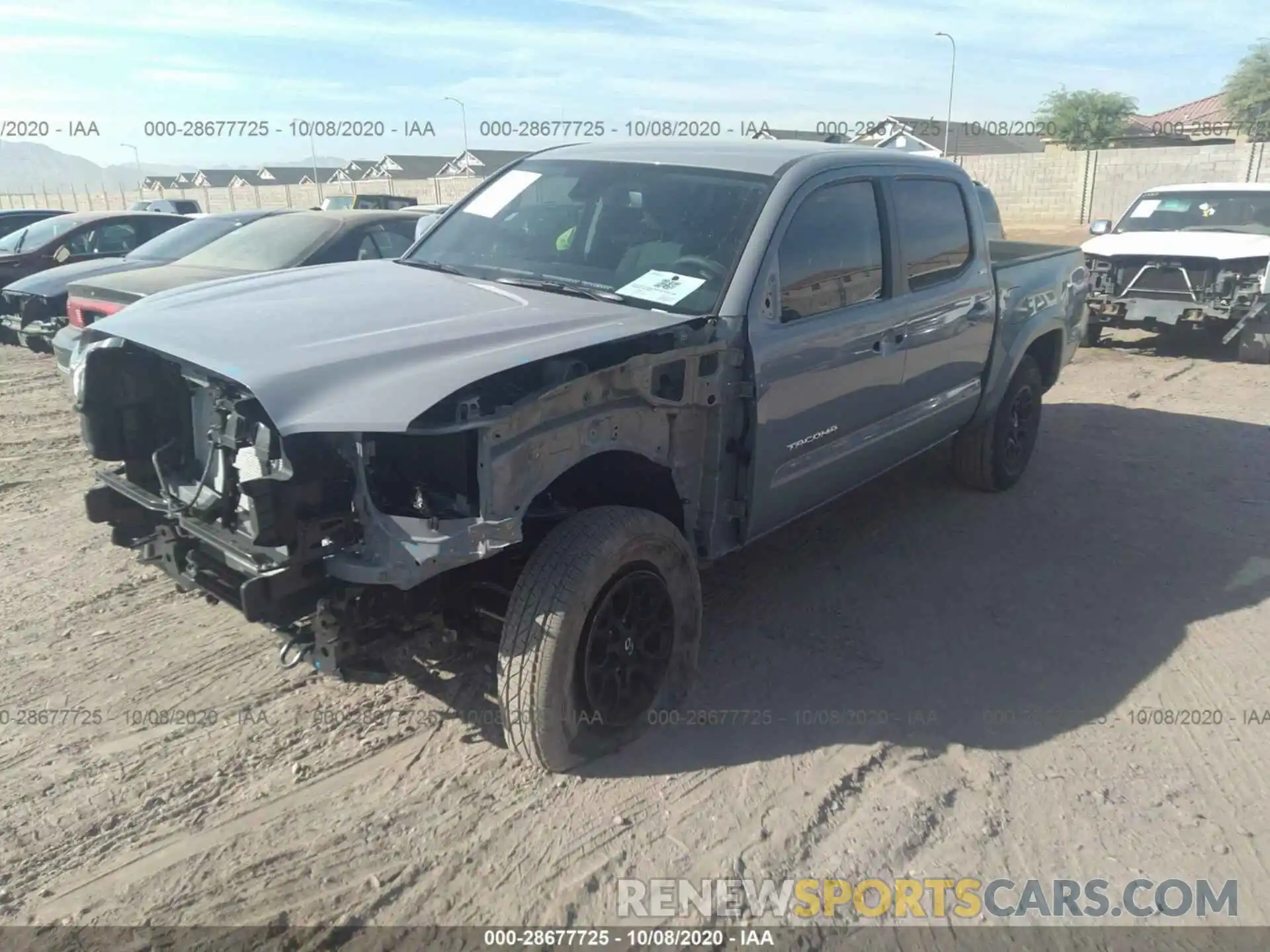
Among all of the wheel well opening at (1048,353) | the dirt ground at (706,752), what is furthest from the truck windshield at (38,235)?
the wheel well opening at (1048,353)

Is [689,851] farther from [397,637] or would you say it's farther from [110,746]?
[110,746]

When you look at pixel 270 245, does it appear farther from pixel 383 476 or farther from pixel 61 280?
pixel 383 476

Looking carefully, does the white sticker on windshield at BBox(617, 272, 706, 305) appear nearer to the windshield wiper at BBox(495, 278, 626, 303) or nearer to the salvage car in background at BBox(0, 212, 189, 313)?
the windshield wiper at BBox(495, 278, 626, 303)

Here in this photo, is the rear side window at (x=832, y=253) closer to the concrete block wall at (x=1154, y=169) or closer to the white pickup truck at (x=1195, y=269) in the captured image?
the white pickup truck at (x=1195, y=269)

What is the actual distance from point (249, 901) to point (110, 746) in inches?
38.8

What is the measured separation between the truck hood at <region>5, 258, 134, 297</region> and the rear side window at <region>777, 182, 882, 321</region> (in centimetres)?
623

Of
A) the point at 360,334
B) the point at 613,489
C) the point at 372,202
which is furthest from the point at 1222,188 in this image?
the point at 372,202

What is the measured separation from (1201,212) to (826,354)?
9810mm

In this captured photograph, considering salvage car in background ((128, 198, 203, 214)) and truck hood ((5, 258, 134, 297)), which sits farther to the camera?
salvage car in background ((128, 198, 203, 214))

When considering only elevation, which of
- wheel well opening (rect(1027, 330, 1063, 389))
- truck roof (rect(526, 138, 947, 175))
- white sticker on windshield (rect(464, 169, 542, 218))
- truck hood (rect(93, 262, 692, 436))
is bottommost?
wheel well opening (rect(1027, 330, 1063, 389))

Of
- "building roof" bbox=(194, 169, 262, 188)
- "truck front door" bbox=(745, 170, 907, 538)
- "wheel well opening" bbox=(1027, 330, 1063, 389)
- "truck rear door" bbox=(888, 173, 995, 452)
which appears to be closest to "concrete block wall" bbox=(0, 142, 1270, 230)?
"wheel well opening" bbox=(1027, 330, 1063, 389)

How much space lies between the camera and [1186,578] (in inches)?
194

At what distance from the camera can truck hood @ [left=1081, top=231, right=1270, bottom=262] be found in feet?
32.4

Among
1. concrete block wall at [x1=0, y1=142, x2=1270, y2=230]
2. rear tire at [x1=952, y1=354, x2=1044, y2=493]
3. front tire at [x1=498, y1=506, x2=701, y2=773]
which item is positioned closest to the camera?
front tire at [x1=498, y1=506, x2=701, y2=773]
